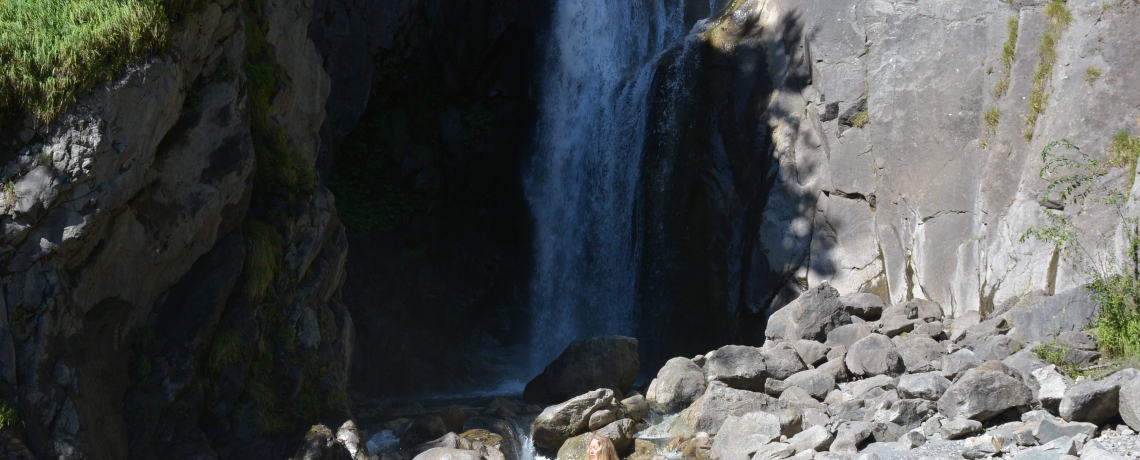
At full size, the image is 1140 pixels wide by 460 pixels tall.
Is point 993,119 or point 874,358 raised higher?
point 993,119

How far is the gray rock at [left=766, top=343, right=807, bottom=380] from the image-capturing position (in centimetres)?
798

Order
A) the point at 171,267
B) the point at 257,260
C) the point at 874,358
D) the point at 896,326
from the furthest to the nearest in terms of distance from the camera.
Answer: the point at 896,326 → the point at 874,358 → the point at 257,260 → the point at 171,267

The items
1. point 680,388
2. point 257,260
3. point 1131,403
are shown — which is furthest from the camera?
point 680,388

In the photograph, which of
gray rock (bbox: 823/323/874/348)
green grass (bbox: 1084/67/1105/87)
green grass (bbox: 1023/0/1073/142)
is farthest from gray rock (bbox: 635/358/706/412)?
green grass (bbox: 1084/67/1105/87)

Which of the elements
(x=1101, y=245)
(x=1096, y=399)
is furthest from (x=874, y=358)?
(x=1096, y=399)

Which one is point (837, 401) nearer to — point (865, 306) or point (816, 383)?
point (816, 383)

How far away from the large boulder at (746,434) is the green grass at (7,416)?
204 inches

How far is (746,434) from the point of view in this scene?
645 cm

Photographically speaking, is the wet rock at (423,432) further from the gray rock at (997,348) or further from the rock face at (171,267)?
the gray rock at (997,348)

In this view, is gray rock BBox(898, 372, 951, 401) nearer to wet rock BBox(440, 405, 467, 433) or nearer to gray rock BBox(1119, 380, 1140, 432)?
gray rock BBox(1119, 380, 1140, 432)

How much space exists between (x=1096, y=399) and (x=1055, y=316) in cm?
169

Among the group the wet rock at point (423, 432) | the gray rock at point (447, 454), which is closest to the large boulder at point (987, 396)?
the gray rock at point (447, 454)

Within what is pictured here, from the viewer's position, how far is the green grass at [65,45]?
5387 millimetres

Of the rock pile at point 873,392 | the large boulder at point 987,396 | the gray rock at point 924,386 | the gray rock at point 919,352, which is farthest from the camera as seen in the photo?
the gray rock at point 919,352
